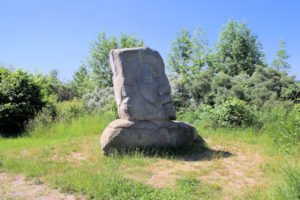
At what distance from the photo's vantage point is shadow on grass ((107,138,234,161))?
499cm

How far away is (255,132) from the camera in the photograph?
23.8ft

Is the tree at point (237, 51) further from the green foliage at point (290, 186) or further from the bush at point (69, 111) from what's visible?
the green foliage at point (290, 186)

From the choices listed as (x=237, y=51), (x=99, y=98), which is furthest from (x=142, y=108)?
(x=237, y=51)

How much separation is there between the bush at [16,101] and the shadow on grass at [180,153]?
590cm

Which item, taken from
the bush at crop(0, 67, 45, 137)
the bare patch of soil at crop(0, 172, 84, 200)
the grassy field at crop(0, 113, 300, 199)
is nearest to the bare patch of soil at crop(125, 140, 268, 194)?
the grassy field at crop(0, 113, 300, 199)

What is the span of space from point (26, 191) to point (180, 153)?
3.24 metres

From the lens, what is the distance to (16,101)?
9.25 metres

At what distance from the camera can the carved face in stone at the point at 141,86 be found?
5.43 meters

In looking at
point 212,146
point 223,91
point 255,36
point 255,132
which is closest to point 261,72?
point 223,91

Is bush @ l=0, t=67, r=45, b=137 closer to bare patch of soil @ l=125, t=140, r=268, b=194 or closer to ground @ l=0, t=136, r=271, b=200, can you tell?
ground @ l=0, t=136, r=271, b=200

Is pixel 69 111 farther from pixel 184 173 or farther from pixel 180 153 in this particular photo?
pixel 184 173

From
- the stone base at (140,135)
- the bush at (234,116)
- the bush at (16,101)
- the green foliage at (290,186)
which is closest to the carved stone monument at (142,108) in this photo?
the stone base at (140,135)

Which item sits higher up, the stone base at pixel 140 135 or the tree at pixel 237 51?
the tree at pixel 237 51

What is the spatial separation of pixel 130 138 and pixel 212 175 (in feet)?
6.55
